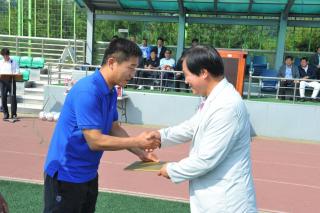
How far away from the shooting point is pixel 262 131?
11398 mm

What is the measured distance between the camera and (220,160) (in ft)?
7.37

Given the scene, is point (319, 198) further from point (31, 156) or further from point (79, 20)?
point (79, 20)

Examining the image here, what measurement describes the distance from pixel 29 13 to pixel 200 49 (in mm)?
20436

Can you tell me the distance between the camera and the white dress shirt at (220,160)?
222 cm

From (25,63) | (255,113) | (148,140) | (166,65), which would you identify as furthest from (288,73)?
(148,140)

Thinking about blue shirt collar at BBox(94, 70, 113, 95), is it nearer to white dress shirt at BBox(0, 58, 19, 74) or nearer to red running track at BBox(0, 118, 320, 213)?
red running track at BBox(0, 118, 320, 213)

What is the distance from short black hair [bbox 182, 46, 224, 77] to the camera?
2.25 metres

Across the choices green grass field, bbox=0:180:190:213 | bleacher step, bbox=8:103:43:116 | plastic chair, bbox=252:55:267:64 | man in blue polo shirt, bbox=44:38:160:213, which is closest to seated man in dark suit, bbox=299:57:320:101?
plastic chair, bbox=252:55:267:64

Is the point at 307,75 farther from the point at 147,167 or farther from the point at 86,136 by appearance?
the point at 86,136

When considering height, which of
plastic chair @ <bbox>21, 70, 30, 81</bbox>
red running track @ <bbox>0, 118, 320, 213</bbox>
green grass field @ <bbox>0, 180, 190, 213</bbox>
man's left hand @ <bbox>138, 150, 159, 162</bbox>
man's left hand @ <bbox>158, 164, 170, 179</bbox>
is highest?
man's left hand @ <bbox>158, 164, 170, 179</bbox>

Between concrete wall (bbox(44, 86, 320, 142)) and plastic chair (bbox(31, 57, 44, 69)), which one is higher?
plastic chair (bbox(31, 57, 44, 69))

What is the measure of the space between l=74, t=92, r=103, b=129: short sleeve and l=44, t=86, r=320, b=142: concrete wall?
9287mm

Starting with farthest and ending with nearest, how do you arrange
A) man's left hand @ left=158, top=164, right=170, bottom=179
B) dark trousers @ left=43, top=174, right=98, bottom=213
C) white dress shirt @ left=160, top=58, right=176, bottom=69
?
white dress shirt @ left=160, top=58, right=176, bottom=69, dark trousers @ left=43, top=174, right=98, bottom=213, man's left hand @ left=158, top=164, right=170, bottom=179

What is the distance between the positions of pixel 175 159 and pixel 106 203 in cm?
309
